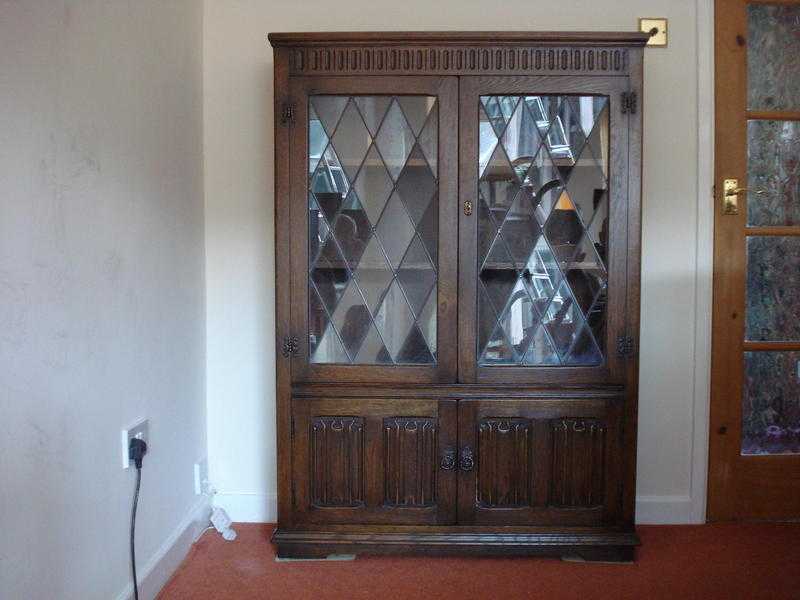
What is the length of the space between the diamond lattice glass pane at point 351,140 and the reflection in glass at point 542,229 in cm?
39

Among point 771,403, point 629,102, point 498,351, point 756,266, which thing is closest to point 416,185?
point 498,351

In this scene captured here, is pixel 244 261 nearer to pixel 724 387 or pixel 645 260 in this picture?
pixel 645 260

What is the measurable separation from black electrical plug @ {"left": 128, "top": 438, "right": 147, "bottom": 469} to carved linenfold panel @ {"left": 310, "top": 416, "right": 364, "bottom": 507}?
540 millimetres

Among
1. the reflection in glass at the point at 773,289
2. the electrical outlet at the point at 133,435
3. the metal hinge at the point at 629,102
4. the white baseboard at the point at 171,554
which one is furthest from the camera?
the reflection in glass at the point at 773,289

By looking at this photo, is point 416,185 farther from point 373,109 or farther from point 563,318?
point 563,318

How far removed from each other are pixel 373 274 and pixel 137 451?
0.89m

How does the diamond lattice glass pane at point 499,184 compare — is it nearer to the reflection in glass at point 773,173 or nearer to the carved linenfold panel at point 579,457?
the carved linenfold panel at point 579,457

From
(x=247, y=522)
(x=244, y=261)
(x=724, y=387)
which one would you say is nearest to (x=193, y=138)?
(x=244, y=261)

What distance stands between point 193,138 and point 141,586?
151 centimetres

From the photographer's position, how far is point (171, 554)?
6.61 feet

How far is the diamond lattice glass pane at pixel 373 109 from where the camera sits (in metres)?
1.99

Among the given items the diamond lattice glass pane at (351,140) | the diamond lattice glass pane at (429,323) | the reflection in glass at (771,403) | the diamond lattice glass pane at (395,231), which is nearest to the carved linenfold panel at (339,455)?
the diamond lattice glass pane at (429,323)

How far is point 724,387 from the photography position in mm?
2385

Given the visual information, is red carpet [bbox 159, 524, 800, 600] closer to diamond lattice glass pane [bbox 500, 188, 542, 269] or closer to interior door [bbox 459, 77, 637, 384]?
interior door [bbox 459, 77, 637, 384]
